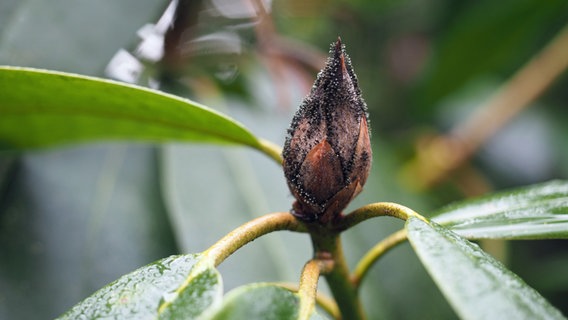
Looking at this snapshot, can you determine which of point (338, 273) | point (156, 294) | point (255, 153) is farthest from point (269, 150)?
point (255, 153)

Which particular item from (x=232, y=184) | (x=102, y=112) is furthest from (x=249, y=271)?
(x=102, y=112)

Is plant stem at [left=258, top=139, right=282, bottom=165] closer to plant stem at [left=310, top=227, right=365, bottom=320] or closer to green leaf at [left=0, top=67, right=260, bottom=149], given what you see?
green leaf at [left=0, top=67, right=260, bottom=149]

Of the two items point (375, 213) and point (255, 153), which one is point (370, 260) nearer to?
point (375, 213)

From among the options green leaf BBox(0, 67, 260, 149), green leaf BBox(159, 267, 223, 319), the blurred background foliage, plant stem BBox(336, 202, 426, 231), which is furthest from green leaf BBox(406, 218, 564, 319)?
the blurred background foliage

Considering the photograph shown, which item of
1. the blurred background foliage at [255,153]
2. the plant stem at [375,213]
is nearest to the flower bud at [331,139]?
the plant stem at [375,213]

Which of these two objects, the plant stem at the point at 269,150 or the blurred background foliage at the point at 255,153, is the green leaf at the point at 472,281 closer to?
the plant stem at the point at 269,150
